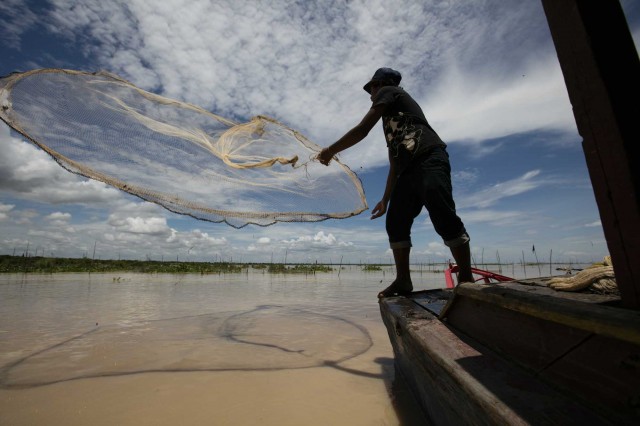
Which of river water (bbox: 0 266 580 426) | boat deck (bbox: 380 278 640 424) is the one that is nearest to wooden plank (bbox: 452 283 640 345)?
boat deck (bbox: 380 278 640 424)

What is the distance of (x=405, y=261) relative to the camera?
10.9 feet

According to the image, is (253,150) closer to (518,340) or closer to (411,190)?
(411,190)

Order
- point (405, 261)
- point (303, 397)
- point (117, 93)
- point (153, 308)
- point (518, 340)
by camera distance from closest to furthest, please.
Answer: point (518, 340)
point (303, 397)
point (405, 261)
point (117, 93)
point (153, 308)

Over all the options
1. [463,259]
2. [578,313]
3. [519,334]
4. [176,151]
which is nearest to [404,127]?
[463,259]

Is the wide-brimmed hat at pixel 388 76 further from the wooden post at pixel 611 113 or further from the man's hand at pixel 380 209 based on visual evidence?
the wooden post at pixel 611 113

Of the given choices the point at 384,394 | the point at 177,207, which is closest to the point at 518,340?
the point at 384,394

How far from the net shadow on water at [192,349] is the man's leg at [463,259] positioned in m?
1.33

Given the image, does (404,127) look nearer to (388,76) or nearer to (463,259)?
(388,76)

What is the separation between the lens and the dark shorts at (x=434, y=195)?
8.64 feet

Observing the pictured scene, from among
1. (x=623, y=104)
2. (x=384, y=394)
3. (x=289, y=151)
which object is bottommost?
(x=384, y=394)

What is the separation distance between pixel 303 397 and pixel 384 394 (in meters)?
0.68

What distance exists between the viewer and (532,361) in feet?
3.94

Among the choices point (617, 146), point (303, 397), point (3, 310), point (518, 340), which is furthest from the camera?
point (3, 310)

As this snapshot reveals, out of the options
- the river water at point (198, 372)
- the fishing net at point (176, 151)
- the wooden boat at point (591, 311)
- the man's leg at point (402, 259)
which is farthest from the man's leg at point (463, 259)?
the fishing net at point (176, 151)
